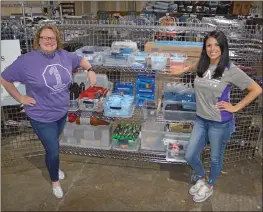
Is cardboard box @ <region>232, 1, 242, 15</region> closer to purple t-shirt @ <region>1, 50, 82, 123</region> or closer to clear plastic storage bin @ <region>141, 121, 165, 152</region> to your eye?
clear plastic storage bin @ <region>141, 121, 165, 152</region>

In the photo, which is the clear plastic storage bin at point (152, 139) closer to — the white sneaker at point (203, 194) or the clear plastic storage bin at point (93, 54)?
the white sneaker at point (203, 194)

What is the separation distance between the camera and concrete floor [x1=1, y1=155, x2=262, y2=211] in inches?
93.0

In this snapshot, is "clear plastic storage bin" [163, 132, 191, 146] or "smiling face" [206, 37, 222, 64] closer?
"smiling face" [206, 37, 222, 64]

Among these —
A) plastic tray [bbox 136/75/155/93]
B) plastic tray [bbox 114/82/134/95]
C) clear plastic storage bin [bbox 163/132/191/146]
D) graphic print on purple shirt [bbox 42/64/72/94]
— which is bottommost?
clear plastic storage bin [bbox 163/132/191/146]

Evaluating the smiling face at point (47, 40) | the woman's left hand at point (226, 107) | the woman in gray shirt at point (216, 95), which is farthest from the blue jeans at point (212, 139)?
the smiling face at point (47, 40)

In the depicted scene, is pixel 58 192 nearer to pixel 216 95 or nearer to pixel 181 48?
pixel 216 95

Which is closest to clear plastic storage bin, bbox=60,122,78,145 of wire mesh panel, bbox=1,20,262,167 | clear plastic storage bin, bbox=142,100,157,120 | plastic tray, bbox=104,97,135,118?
wire mesh panel, bbox=1,20,262,167

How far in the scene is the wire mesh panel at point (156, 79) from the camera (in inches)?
107

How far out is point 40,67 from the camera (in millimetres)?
2055

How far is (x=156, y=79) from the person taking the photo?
2.86 metres

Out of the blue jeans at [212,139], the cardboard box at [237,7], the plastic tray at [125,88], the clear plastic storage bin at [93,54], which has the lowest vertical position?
the blue jeans at [212,139]

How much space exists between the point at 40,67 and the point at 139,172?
1.41 meters

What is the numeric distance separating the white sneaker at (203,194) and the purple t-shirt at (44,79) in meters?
1.32

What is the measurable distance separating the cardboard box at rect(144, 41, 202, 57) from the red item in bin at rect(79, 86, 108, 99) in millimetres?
605
